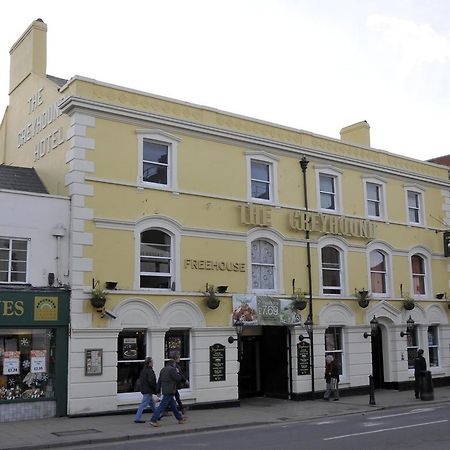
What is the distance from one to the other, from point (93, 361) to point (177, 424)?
3.13 meters

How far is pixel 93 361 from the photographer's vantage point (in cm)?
1794

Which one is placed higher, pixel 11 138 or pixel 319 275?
pixel 11 138

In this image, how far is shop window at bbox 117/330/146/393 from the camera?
18.8m

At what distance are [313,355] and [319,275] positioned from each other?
2.87 m

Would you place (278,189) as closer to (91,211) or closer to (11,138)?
(91,211)

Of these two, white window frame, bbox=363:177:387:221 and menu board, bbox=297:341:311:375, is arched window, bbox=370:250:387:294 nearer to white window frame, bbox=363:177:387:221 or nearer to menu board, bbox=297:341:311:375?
white window frame, bbox=363:177:387:221

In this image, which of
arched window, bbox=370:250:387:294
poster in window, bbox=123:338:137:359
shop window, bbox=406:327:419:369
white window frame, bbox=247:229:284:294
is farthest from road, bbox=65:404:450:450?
shop window, bbox=406:327:419:369

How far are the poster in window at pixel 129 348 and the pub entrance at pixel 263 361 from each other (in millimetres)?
4854

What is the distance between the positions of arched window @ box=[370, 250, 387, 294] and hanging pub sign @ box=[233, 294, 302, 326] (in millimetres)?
4478

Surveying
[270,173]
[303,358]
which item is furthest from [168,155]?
[303,358]

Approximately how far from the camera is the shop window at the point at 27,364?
17078 millimetres

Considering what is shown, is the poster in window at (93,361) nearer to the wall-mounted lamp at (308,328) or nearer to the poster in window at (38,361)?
the poster in window at (38,361)

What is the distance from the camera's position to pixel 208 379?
66.3ft

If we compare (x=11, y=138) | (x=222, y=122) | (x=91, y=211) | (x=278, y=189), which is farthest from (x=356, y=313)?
(x=11, y=138)
